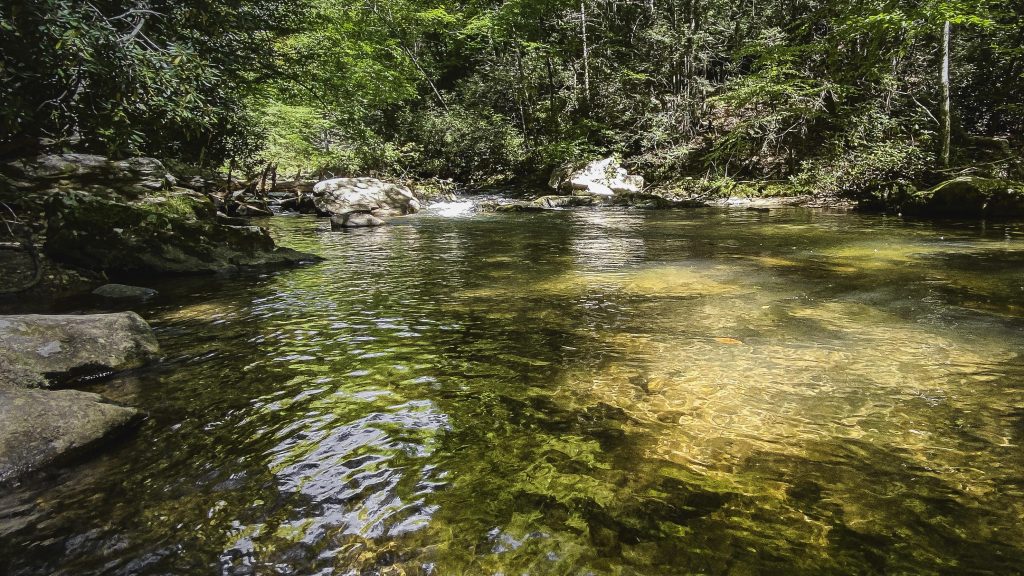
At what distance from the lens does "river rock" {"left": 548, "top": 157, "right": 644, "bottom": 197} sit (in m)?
22.8

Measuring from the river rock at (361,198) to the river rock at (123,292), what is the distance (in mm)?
11875

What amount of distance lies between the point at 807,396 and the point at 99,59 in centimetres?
663

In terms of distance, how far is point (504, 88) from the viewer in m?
31.3

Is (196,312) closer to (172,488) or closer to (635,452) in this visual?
(172,488)

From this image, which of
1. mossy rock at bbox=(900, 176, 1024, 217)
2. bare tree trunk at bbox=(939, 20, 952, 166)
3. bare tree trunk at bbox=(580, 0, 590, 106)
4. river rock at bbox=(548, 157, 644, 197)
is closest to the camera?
mossy rock at bbox=(900, 176, 1024, 217)

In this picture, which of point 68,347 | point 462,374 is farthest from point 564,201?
point 68,347

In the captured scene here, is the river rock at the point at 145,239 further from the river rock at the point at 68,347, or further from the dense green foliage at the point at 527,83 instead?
the river rock at the point at 68,347

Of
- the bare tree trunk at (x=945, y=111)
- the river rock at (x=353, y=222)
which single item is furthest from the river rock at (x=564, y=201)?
the bare tree trunk at (x=945, y=111)

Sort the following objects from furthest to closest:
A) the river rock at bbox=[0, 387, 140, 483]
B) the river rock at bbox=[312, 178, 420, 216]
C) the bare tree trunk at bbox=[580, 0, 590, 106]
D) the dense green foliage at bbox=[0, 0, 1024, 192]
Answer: the bare tree trunk at bbox=[580, 0, 590, 106] → the river rock at bbox=[312, 178, 420, 216] → the dense green foliage at bbox=[0, 0, 1024, 192] → the river rock at bbox=[0, 387, 140, 483]

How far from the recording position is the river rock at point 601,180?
2281 centimetres

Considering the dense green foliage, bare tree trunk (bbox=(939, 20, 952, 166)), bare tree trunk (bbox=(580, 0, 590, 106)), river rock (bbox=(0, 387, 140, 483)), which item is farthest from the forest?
bare tree trunk (bbox=(580, 0, 590, 106))

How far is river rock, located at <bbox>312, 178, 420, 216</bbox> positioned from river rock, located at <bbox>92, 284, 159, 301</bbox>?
1188 centimetres

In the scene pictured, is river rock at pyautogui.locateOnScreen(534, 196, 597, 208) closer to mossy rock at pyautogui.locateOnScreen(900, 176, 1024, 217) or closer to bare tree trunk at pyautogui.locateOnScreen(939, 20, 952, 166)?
mossy rock at pyautogui.locateOnScreen(900, 176, 1024, 217)

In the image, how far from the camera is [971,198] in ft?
43.8
